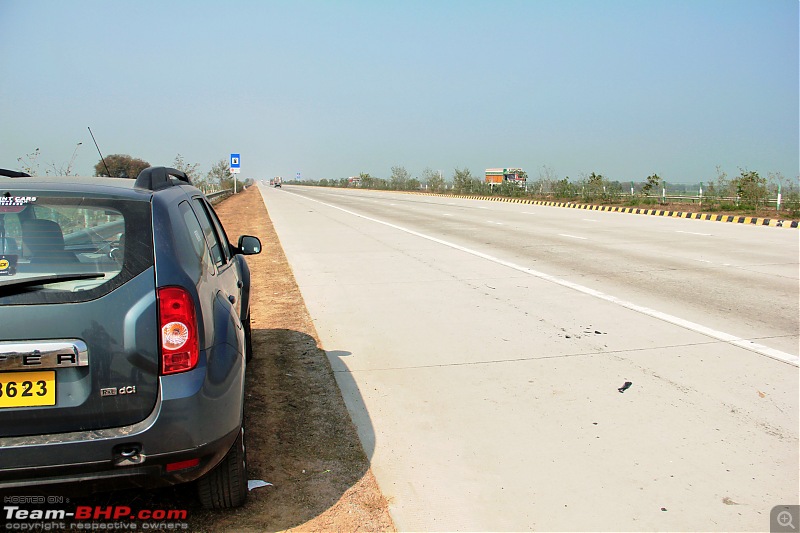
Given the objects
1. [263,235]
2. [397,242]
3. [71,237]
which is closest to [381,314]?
[71,237]

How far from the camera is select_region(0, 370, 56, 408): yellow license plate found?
2.55 meters

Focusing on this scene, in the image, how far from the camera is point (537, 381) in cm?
514

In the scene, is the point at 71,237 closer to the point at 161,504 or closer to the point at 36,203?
the point at 36,203

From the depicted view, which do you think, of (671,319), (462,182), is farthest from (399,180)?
(671,319)

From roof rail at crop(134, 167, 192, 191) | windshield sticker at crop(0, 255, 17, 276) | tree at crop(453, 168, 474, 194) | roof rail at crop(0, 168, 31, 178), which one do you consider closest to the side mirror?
roof rail at crop(134, 167, 192, 191)

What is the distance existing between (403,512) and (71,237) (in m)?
2.07

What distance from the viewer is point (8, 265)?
2.71 metres

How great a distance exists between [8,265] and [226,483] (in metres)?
1.42

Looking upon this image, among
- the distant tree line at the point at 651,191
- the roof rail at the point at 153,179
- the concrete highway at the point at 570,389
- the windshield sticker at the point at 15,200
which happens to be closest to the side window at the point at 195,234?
the roof rail at the point at 153,179

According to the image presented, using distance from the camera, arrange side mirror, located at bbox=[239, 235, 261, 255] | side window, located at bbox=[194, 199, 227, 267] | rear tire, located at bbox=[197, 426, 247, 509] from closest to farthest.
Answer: rear tire, located at bbox=[197, 426, 247, 509] < side window, located at bbox=[194, 199, 227, 267] < side mirror, located at bbox=[239, 235, 261, 255]

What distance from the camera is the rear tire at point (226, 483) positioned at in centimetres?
311

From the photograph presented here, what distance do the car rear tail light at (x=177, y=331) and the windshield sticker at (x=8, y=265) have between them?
0.61 meters

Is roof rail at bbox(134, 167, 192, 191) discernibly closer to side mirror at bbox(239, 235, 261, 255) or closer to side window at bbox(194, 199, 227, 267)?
side window at bbox(194, 199, 227, 267)

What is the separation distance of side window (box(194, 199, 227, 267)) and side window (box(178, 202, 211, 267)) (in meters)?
0.16
